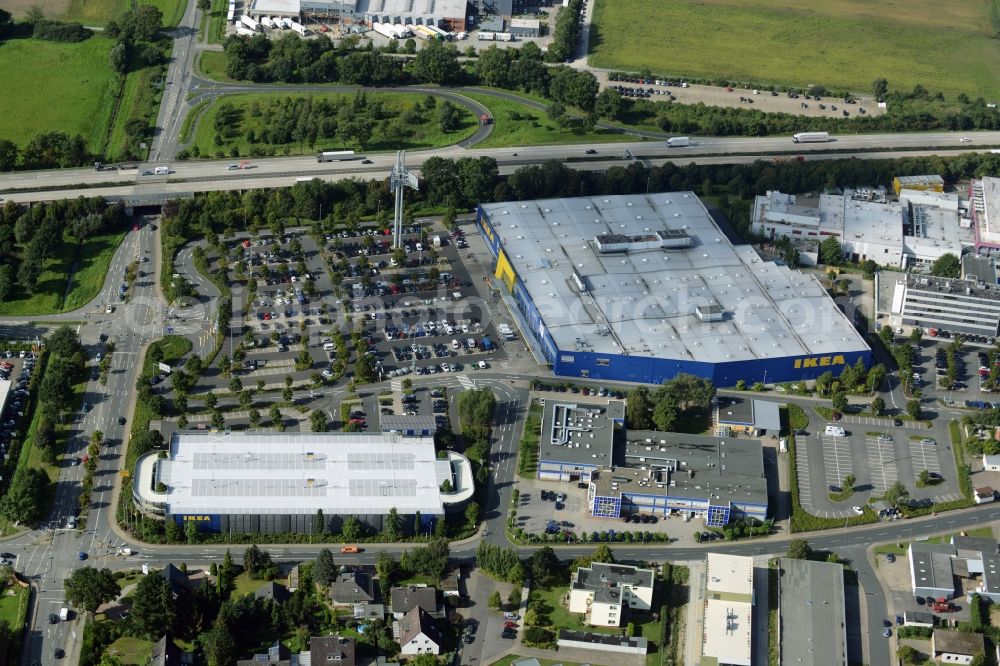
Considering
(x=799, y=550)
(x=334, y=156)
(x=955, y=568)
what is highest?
(x=334, y=156)

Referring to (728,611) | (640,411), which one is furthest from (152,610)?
(640,411)

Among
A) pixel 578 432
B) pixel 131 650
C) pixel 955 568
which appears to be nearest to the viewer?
pixel 131 650

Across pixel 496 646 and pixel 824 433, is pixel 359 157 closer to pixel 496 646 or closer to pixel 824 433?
pixel 824 433

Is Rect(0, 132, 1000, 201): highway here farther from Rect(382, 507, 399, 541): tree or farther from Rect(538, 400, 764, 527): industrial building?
Rect(382, 507, 399, 541): tree

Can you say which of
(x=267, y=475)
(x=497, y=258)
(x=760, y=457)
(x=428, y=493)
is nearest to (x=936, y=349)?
(x=760, y=457)

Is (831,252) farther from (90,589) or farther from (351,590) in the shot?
(90,589)
